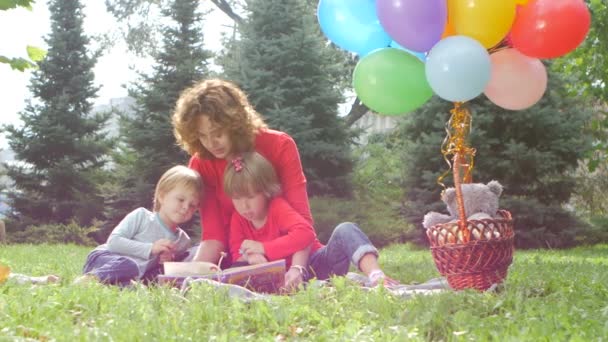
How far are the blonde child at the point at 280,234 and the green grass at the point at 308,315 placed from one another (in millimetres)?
481

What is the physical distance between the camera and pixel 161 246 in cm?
400

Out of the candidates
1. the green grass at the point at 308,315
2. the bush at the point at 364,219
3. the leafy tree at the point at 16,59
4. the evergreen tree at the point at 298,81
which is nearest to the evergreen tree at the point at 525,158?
the bush at the point at 364,219

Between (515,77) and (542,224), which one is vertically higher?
(515,77)

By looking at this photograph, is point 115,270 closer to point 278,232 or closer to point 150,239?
point 150,239

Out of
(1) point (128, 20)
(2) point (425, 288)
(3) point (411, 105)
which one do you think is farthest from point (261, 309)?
(1) point (128, 20)

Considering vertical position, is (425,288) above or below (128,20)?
Answer: below

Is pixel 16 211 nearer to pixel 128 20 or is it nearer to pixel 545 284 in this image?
pixel 128 20

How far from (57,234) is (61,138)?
6.43 feet

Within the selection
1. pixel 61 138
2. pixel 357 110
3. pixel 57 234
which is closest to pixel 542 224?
pixel 57 234

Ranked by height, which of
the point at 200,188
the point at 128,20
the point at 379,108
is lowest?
the point at 200,188

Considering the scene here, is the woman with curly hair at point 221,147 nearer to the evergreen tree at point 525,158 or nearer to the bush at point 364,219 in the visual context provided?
the evergreen tree at point 525,158

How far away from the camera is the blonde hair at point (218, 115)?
3.81 m

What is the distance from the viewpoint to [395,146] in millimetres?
13516

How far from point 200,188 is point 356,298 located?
145 cm
